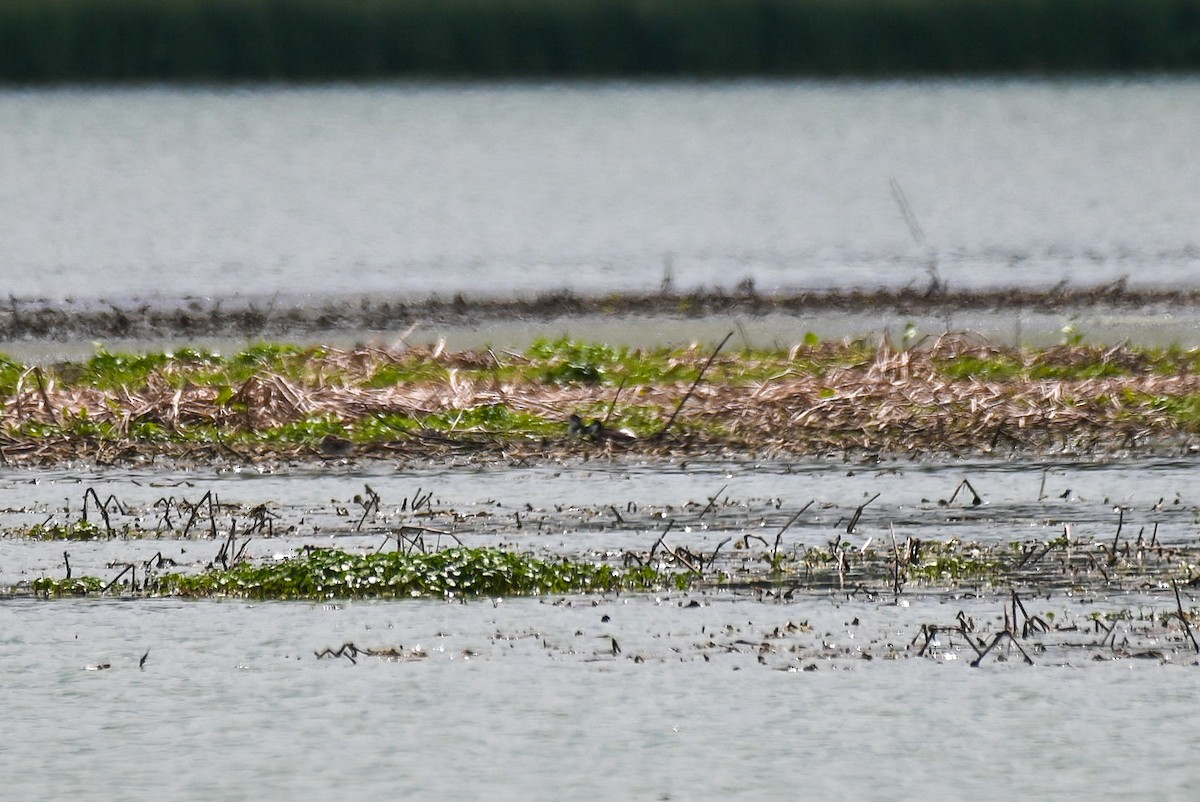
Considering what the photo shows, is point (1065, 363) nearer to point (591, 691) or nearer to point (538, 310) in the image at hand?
point (538, 310)

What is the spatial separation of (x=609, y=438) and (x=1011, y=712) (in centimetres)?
530

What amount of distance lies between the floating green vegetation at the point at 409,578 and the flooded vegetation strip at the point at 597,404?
121 inches

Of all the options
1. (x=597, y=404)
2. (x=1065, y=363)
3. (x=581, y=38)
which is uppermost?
(x=581, y=38)

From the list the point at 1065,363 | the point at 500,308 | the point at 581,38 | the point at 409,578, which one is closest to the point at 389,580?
the point at 409,578

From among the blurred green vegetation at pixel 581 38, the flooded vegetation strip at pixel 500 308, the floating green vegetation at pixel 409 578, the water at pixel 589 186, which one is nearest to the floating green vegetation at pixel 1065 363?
the flooded vegetation strip at pixel 500 308

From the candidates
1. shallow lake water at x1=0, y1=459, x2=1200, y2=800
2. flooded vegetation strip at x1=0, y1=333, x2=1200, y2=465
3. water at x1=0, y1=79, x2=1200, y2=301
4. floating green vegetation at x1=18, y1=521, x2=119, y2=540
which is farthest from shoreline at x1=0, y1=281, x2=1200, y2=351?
shallow lake water at x1=0, y1=459, x2=1200, y2=800

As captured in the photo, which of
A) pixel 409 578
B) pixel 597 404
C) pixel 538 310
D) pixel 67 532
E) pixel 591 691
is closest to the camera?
pixel 591 691

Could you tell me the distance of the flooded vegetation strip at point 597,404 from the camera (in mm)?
11617

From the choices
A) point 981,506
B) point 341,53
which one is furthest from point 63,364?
point 341,53

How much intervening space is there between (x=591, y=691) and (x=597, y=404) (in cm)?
565

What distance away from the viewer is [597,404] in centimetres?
1259

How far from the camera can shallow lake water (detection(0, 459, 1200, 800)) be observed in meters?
6.23

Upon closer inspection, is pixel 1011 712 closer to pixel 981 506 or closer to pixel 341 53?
pixel 981 506

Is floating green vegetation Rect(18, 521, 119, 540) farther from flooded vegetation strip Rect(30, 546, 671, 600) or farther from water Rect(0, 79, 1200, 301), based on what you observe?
water Rect(0, 79, 1200, 301)
